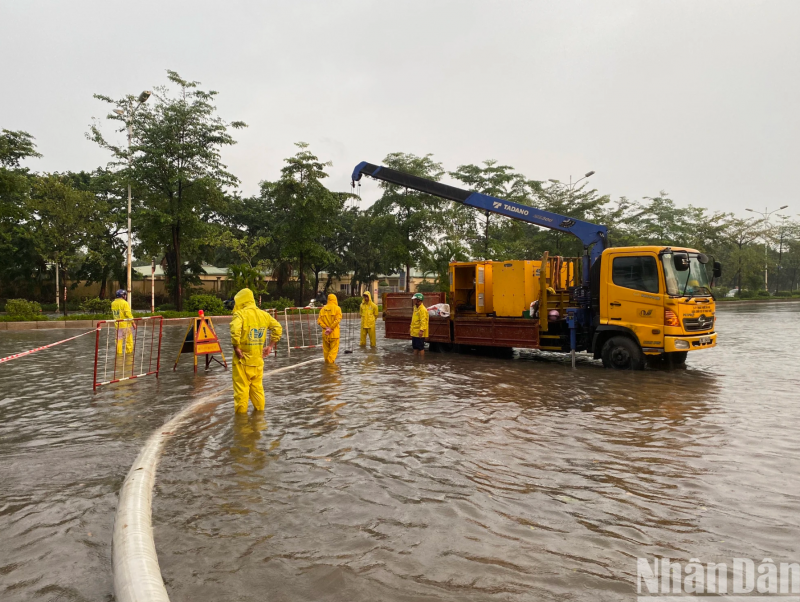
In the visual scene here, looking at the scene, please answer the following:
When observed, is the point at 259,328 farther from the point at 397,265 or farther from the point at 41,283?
the point at 41,283

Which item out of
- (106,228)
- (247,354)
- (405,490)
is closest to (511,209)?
(247,354)

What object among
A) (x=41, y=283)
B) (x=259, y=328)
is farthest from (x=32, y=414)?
(x=41, y=283)

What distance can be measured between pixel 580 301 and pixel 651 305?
6.47ft

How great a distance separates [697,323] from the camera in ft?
37.2

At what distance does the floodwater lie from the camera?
131 inches

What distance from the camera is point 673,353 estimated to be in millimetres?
12219

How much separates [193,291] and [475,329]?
109 feet

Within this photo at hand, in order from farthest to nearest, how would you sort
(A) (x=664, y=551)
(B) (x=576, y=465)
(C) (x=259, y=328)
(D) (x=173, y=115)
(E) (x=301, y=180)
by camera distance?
(E) (x=301, y=180)
(D) (x=173, y=115)
(C) (x=259, y=328)
(B) (x=576, y=465)
(A) (x=664, y=551)

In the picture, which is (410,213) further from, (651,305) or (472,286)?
(651,305)

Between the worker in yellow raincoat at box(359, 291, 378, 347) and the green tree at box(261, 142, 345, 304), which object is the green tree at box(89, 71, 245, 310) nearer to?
the green tree at box(261, 142, 345, 304)

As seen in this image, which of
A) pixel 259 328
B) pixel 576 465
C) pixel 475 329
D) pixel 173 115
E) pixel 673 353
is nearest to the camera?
pixel 576 465

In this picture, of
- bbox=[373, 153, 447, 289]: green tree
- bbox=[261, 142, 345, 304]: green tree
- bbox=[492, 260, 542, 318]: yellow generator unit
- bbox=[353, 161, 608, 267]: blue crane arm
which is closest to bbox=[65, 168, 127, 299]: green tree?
bbox=[261, 142, 345, 304]: green tree

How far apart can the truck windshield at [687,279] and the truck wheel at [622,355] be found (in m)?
1.40

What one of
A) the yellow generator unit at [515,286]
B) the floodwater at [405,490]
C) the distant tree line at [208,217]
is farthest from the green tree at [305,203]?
the floodwater at [405,490]
